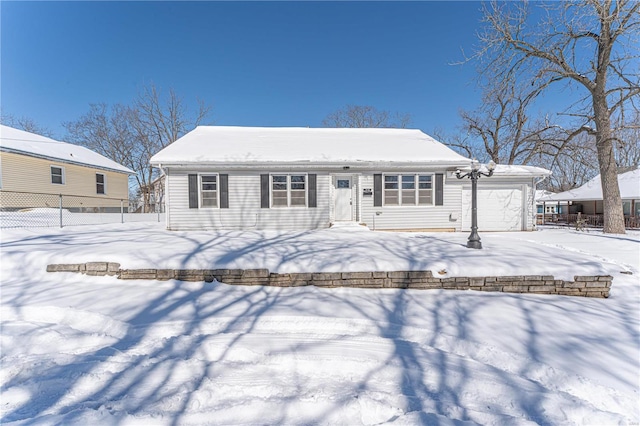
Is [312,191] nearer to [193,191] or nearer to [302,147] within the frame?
[302,147]

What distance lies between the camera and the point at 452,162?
10.3m

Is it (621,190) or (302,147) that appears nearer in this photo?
(302,147)

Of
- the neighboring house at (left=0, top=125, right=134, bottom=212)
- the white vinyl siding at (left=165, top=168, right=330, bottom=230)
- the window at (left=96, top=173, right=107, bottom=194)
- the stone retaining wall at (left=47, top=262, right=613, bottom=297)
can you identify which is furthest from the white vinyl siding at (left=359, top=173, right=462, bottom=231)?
the window at (left=96, top=173, right=107, bottom=194)

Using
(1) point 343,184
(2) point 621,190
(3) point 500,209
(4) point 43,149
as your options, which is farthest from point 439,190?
(4) point 43,149

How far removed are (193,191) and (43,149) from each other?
1216cm

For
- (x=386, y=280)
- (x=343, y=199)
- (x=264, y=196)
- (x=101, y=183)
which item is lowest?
(x=386, y=280)

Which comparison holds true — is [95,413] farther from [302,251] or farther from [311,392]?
[302,251]

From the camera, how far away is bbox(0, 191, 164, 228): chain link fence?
1017 cm

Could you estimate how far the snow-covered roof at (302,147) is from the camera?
1006 cm

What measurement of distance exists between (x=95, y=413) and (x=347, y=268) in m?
3.46

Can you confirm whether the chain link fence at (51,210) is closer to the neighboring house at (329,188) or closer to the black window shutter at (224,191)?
the neighboring house at (329,188)

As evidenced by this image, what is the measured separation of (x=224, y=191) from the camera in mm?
10172

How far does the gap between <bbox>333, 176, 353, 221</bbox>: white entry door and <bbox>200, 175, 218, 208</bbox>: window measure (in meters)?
4.91

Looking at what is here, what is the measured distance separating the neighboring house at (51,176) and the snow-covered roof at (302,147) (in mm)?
7057
